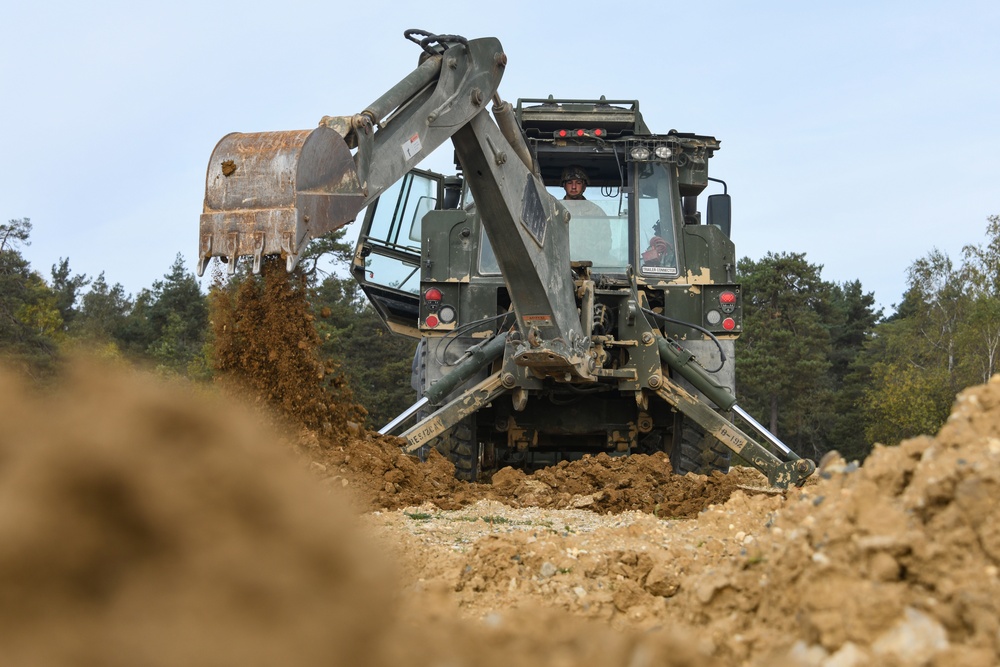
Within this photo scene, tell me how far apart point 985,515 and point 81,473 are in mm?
2053

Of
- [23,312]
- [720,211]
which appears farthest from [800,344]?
[720,211]

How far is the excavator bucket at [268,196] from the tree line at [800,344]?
89.3 feet

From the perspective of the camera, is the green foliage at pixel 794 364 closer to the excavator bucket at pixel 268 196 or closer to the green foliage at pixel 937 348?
the green foliage at pixel 937 348

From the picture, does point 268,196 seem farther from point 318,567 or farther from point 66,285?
point 66,285

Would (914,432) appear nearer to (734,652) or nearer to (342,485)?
(342,485)

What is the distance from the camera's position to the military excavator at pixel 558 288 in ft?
25.6

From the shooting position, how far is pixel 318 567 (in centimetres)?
238

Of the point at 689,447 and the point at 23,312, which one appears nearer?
the point at 689,447

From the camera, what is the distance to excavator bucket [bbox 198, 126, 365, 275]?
541 cm

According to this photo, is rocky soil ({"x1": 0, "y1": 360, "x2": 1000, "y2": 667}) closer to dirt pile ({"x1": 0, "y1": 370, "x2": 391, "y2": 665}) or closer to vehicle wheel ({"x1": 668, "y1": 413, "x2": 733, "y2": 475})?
dirt pile ({"x1": 0, "y1": 370, "x2": 391, "y2": 665})

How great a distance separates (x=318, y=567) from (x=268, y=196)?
332 centimetres

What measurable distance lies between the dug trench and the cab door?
6.63 m

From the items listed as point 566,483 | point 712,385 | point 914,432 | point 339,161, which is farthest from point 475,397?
point 914,432

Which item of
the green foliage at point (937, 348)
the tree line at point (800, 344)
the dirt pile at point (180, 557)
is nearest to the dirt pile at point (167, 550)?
the dirt pile at point (180, 557)
